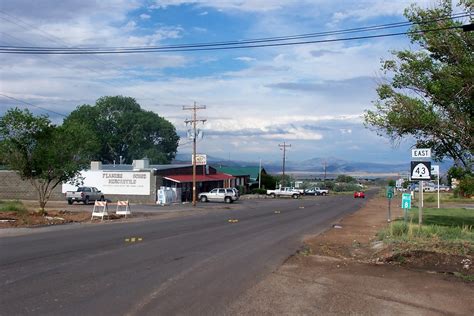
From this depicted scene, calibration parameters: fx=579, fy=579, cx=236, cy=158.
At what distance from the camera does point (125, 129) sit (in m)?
117

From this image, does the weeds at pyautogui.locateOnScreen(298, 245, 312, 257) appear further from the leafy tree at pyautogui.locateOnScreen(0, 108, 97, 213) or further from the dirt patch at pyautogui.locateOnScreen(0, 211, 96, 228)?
the leafy tree at pyautogui.locateOnScreen(0, 108, 97, 213)

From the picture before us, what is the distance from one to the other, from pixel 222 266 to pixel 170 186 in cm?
4964

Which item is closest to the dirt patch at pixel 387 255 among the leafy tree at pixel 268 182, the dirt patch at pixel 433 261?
the dirt patch at pixel 433 261

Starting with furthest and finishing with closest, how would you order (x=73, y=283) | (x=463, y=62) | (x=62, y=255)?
(x=463, y=62) < (x=62, y=255) < (x=73, y=283)

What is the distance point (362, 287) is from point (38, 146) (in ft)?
→ 82.5

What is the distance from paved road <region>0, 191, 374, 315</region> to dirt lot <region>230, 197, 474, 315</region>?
53 centimetres

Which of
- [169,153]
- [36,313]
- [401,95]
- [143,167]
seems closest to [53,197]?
[143,167]

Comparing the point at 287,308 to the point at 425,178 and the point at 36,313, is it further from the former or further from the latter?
the point at 425,178

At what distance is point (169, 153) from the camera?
127125mm

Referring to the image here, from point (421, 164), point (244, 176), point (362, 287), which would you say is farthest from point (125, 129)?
point (362, 287)

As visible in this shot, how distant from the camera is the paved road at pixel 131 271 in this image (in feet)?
28.1

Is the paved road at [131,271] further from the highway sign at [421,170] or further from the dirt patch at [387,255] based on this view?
the highway sign at [421,170]

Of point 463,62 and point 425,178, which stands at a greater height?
point 463,62

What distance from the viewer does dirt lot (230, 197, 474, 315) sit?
8.64 meters
